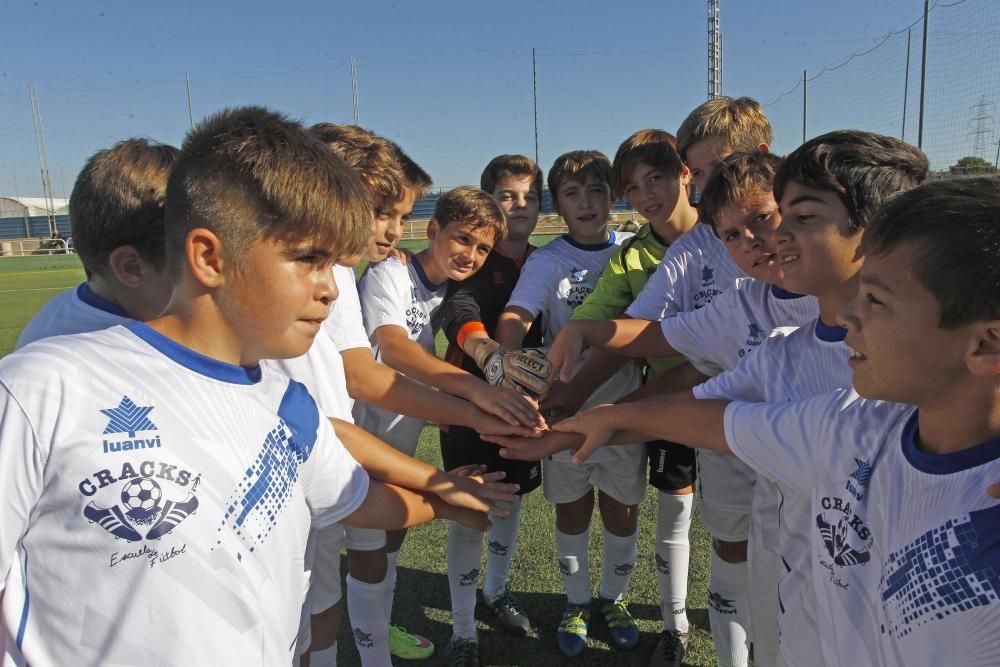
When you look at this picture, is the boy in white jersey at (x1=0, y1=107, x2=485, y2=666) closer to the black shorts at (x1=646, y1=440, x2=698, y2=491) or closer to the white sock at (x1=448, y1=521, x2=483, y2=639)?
the white sock at (x1=448, y1=521, x2=483, y2=639)

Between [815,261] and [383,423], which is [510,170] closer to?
[383,423]

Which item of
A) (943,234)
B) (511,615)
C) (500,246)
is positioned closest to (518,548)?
(511,615)

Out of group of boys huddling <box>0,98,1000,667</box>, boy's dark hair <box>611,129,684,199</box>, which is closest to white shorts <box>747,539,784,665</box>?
group of boys huddling <box>0,98,1000,667</box>

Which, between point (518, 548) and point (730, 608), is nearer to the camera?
point (730, 608)

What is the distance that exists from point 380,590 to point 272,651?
4.37 ft

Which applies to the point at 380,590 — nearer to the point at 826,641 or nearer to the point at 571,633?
the point at 571,633

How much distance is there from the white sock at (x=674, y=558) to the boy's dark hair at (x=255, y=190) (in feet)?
7.15

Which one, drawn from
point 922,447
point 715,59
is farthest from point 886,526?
point 715,59

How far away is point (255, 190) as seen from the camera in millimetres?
1354

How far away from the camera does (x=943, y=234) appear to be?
46.9 inches

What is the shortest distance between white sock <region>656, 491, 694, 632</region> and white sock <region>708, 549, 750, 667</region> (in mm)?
258

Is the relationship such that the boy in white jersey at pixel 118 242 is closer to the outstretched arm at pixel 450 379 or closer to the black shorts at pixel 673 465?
the outstretched arm at pixel 450 379

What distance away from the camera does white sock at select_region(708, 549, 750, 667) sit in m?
2.70

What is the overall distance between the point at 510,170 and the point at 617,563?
199 cm
